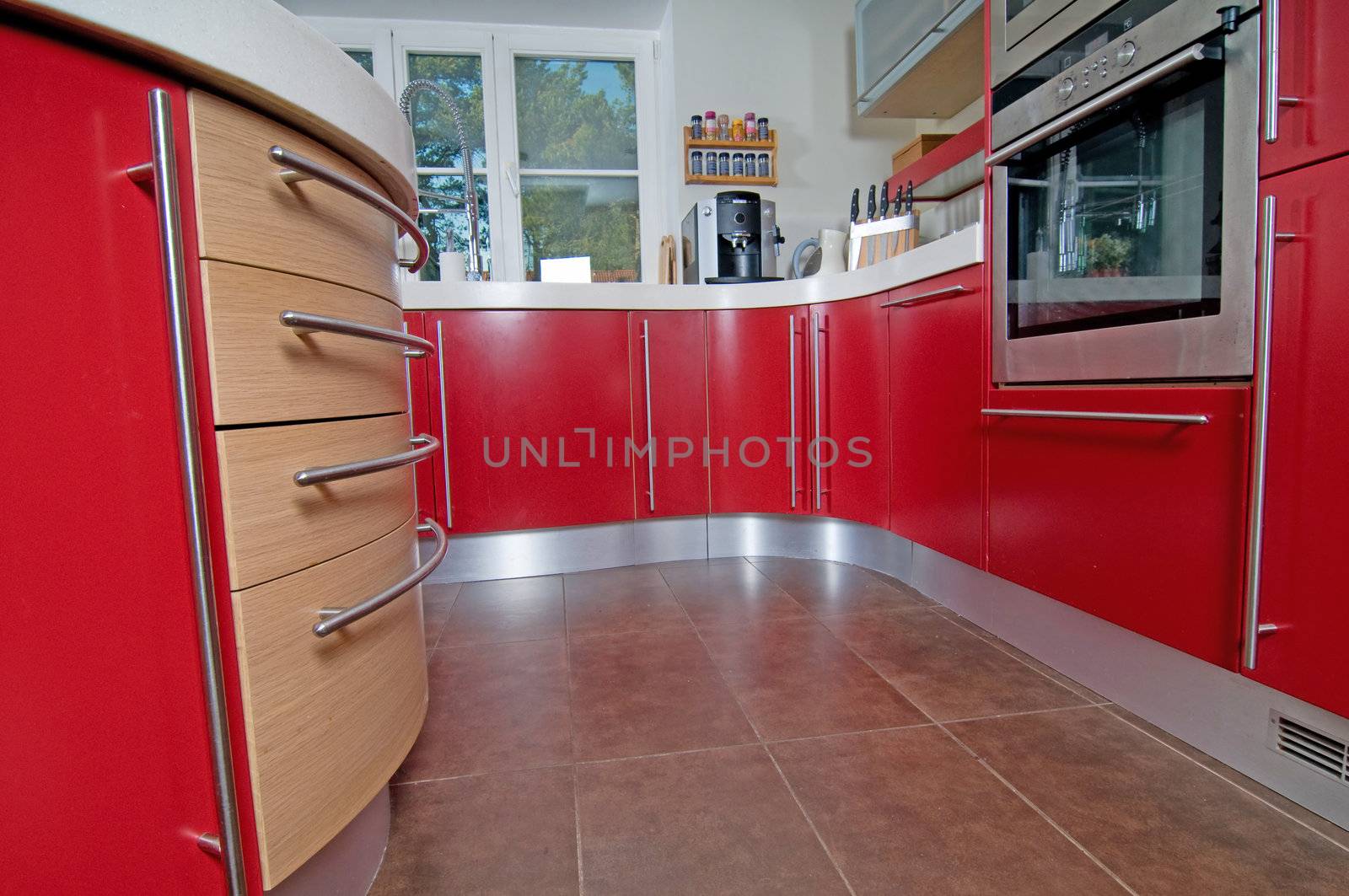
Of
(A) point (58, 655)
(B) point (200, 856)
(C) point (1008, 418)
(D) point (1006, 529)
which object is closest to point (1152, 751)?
(D) point (1006, 529)

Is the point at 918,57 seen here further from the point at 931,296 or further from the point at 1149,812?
the point at 1149,812

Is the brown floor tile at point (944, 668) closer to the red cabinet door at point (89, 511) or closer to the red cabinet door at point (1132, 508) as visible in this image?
the red cabinet door at point (1132, 508)

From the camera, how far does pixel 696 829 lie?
924mm

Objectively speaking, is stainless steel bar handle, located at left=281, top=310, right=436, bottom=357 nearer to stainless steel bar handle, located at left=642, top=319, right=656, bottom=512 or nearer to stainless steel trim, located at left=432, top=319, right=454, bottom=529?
stainless steel trim, located at left=432, top=319, right=454, bottom=529

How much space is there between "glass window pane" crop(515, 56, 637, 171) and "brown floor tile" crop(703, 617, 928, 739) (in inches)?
88.9

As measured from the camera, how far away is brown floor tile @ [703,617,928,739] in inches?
47.3

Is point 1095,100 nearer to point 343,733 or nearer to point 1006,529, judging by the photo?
point 1006,529

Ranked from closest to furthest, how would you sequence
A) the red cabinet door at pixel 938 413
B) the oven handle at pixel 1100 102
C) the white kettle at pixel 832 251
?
the oven handle at pixel 1100 102 < the red cabinet door at pixel 938 413 < the white kettle at pixel 832 251

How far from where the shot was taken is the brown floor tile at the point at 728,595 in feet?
5.82

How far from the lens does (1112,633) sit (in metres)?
1.26

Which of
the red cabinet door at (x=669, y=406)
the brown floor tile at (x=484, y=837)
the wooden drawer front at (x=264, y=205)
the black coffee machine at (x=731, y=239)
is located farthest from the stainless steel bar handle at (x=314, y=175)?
the black coffee machine at (x=731, y=239)

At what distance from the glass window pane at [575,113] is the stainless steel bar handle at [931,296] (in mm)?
1630

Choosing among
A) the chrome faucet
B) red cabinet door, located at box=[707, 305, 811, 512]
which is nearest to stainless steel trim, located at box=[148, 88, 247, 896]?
the chrome faucet

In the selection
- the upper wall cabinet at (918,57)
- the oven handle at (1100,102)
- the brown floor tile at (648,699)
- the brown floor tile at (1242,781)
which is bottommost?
the brown floor tile at (1242,781)
